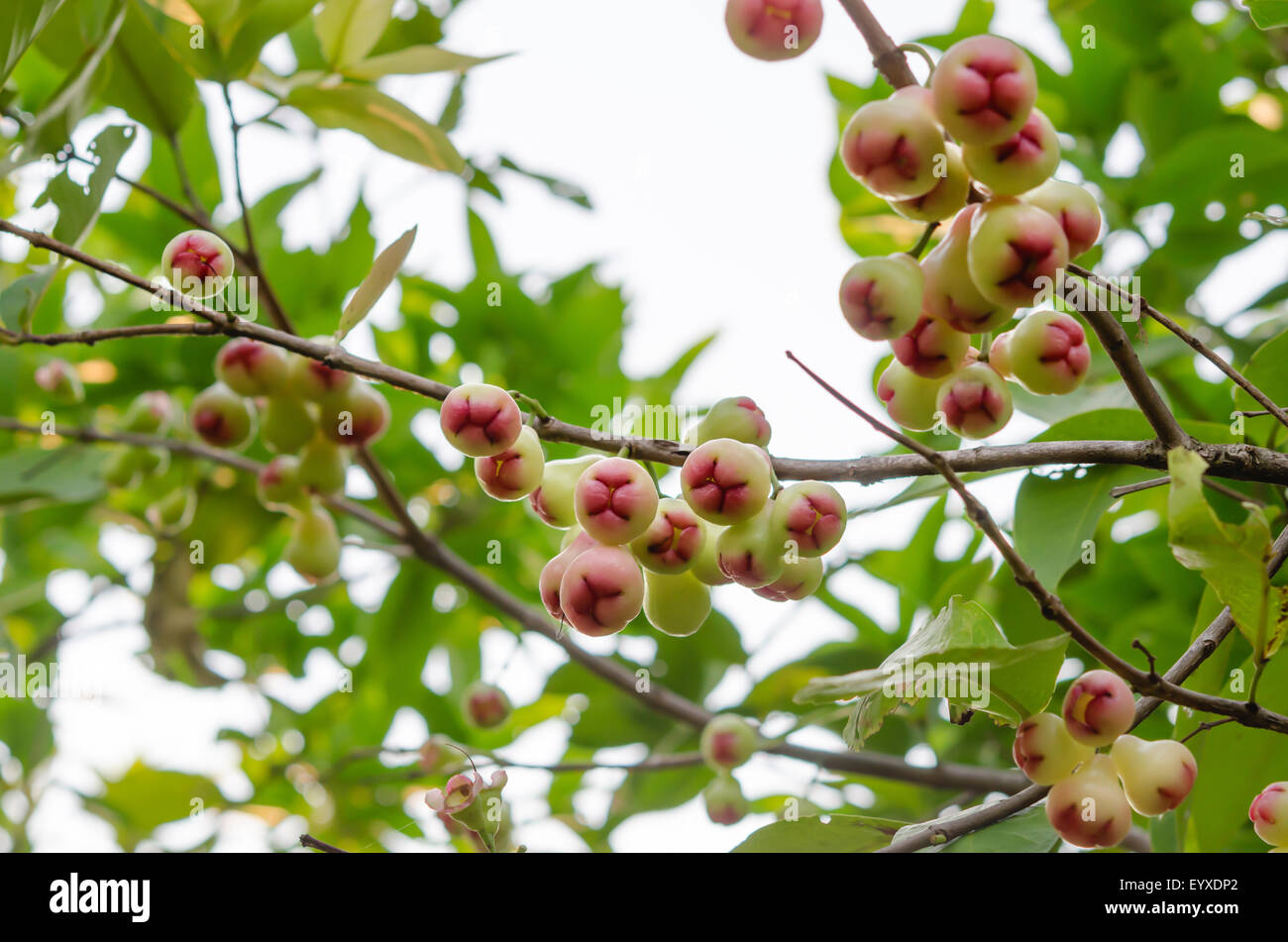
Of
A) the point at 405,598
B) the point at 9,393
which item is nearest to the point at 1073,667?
the point at 405,598

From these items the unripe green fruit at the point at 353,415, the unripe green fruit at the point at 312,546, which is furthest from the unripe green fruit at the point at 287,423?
the unripe green fruit at the point at 312,546

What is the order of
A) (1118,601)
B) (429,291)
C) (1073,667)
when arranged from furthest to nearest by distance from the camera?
(429,291), (1118,601), (1073,667)

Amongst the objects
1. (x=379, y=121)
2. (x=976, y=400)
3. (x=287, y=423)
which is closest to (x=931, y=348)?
(x=976, y=400)

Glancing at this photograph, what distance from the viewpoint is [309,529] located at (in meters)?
1.34

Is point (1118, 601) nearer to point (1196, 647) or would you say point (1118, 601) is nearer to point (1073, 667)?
point (1073, 667)

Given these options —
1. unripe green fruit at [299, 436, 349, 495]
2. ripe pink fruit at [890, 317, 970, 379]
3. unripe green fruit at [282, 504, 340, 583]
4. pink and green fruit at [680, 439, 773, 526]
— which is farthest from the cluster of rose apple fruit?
→ unripe green fruit at [282, 504, 340, 583]

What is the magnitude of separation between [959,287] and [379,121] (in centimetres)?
69

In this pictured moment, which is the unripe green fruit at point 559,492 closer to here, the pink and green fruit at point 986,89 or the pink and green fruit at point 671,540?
the pink and green fruit at point 671,540

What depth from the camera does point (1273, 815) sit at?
64 centimetres

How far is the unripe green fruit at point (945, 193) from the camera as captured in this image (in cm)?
61

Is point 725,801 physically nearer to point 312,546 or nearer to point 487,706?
point 487,706

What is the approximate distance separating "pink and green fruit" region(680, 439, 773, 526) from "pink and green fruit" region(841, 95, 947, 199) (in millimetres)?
184
